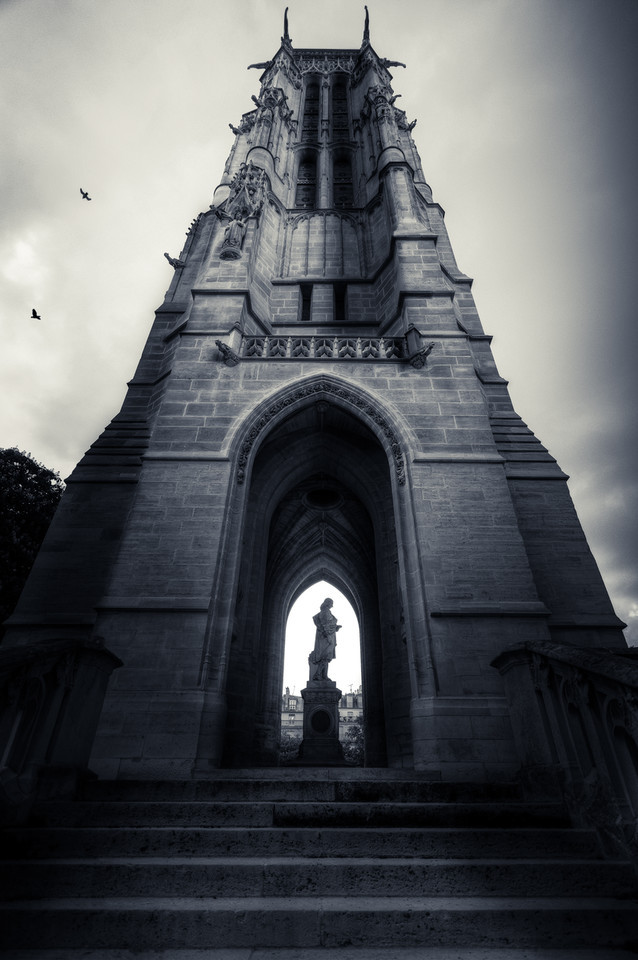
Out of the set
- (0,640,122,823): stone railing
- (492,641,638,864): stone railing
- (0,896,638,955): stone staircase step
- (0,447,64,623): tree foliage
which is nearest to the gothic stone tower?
(0,640,122,823): stone railing

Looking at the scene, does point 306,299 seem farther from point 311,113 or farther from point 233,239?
point 311,113

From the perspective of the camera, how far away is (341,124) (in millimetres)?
20422

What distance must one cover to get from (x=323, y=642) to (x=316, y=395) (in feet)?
34.1

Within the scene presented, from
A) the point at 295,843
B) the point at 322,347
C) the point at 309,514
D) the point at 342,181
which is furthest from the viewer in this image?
the point at 342,181

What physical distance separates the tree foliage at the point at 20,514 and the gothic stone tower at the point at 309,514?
25.8 ft

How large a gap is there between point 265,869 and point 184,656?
3474mm

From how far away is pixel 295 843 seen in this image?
2.83m

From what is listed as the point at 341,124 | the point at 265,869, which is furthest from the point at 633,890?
the point at 341,124

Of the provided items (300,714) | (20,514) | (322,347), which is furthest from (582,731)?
(300,714)

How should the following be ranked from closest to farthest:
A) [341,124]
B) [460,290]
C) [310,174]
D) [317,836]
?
[317,836] → [460,290] → [310,174] → [341,124]

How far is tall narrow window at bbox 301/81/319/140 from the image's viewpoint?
20.0 metres

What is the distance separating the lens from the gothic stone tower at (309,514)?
18.3ft

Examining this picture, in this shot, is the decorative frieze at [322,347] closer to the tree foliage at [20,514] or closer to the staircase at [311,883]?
the staircase at [311,883]

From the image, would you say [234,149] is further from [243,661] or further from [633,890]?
[633,890]
